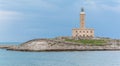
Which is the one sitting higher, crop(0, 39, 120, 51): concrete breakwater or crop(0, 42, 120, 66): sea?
crop(0, 39, 120, 51): concrete breakwater

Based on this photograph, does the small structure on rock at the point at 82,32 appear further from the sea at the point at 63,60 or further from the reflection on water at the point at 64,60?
the reflection on water at the point at 64,60

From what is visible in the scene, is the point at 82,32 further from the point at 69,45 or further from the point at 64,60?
the point at 64,60

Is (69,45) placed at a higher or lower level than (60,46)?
higher

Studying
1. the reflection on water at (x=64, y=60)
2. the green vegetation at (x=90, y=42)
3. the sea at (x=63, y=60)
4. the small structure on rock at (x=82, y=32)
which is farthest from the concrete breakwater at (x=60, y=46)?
the reflection on water at (x=64, y=60)

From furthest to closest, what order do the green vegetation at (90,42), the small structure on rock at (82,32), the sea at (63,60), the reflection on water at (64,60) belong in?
the small structure on rock at (82,32) → the green vegetation at (90,42) → the sea at (63,60) → the reflection on water at (64,60)

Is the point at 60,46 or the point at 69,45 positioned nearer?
the point at 69,45

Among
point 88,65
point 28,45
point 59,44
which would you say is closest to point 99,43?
point 59,44

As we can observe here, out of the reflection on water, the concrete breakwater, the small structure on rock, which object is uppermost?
the small structure on rock

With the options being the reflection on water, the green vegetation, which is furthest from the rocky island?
the reflection on water

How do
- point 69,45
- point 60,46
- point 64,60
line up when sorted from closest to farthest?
point 64,60 → point 69,45 → point 60,46

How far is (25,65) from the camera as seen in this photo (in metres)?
69.2

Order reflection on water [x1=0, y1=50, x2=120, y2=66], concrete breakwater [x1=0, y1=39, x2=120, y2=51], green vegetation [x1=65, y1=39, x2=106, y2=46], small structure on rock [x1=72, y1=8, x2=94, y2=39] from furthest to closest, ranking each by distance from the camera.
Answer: small structure on rock [x1=72, y1=8, x2=94, y2=39], green vegetation [x1=65, y1=39, x2=106, y2=46], concrete breakwater [x1=0, y1=39, x2=120, y2=51], reflection on water [x1=0, y1=50, x2=120, y2=66]

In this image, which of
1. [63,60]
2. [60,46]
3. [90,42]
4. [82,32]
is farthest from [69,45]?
[63,60]

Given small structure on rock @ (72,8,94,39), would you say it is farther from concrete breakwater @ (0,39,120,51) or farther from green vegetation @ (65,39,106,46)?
concrete breakwater @ (0,39,120,51)
